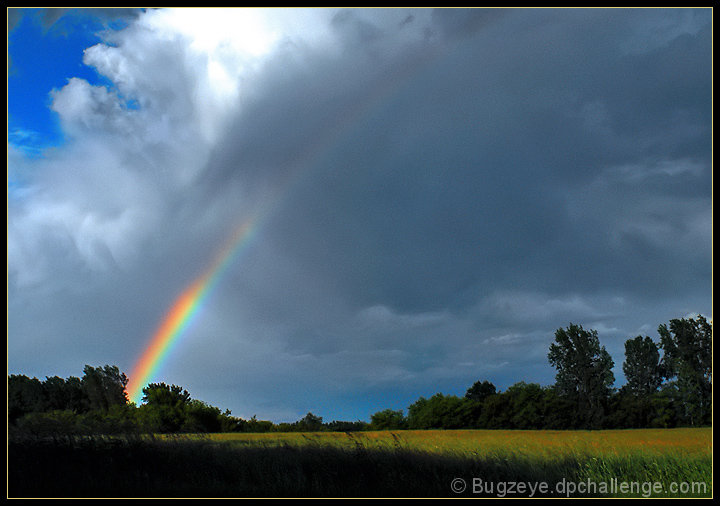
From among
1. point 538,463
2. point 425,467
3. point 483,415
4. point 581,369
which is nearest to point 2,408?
point 425,467

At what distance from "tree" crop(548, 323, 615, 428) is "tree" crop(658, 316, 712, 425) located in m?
10.5

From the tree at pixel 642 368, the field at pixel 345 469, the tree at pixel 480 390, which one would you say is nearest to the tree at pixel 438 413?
the tree at pixel 480 390

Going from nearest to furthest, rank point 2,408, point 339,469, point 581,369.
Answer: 1. point 339,469
2. point 2,408
3. point 581,369

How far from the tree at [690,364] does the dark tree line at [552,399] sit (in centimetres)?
15

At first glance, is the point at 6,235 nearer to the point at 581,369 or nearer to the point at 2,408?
the point at 2,408

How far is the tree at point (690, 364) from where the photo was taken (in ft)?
281

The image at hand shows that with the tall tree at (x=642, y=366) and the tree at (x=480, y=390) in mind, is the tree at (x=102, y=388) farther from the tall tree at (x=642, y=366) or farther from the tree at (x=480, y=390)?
the tall tree at (x=642, y=366)

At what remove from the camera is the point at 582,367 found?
94.8 m

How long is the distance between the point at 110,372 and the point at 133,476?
4628 centimetres

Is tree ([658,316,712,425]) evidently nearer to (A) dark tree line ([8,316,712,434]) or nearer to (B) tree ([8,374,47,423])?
(A) dark tree line ([8,316,712,434])

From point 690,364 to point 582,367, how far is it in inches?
652

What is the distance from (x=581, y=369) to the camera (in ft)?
310

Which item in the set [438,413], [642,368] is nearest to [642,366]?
[642,368]

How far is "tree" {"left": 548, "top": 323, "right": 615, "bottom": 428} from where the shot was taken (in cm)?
9112
